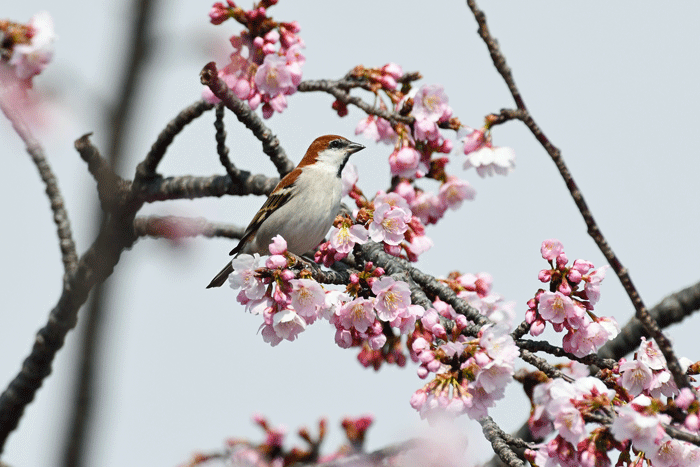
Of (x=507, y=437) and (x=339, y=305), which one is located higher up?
(x=339, y=305)

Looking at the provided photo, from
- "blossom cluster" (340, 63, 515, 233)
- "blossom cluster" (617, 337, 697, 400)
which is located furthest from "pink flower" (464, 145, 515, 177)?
"blossom cluster" (617, 337, 697, 400)

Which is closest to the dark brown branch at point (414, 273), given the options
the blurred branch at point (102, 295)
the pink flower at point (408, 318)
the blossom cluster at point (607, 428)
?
the pink flower at point (408, 318)

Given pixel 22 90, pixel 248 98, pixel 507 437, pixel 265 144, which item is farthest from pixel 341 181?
pixel 507 437

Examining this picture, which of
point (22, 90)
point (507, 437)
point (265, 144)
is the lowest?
point (507, 437)

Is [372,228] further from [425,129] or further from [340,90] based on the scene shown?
[340,90]

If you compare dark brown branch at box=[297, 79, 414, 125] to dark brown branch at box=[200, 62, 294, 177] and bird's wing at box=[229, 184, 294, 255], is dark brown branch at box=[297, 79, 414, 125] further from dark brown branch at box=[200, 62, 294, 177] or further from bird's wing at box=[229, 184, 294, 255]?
bird's wing at box=[229, 184, 294, 255]

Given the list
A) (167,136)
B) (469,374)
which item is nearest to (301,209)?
(167,136)

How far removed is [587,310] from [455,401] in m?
0.94

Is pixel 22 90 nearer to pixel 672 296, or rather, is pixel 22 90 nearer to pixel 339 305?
pixel 339 305

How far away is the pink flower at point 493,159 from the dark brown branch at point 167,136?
1.96 metres

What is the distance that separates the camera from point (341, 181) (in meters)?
5.46

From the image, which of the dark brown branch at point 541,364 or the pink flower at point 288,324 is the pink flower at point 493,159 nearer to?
the dark brown branch at point 541,364

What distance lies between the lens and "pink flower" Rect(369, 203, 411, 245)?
406 centimetres

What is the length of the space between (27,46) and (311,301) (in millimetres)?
3149
